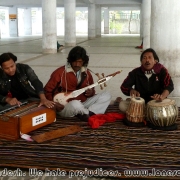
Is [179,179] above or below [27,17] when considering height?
below

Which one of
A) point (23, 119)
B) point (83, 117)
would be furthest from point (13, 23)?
point (23, 119)

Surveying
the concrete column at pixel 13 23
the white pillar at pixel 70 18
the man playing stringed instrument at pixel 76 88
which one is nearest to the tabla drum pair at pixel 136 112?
the man playing stringed instrument at pixel 76 88

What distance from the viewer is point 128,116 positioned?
4668 millimetres

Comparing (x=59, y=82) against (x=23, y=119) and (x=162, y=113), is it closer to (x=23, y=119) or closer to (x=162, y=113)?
(x=23, y=119)

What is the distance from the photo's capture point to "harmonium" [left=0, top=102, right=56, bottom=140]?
402 cm

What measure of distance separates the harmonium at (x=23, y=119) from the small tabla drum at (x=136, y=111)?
1089 millimetres

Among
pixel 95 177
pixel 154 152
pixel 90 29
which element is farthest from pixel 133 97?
pixel 90 29

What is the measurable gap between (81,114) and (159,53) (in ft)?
6.50

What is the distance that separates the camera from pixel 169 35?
580 cm

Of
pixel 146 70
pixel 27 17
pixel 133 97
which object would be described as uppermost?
pixel 27 17

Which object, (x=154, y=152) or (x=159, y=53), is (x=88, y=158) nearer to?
(x=154, y=152)

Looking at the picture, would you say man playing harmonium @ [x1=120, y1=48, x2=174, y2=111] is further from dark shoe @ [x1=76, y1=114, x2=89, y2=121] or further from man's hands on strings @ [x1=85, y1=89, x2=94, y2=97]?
dark shoe @ [x1=76, y1=114, x2=89, y2=121]

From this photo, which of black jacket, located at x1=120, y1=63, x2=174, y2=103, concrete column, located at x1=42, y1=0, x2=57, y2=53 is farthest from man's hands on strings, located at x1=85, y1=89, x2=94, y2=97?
concrete column, located at x1=42, y1=0, x2=57, y2=53

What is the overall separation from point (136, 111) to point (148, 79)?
60 centimetres
